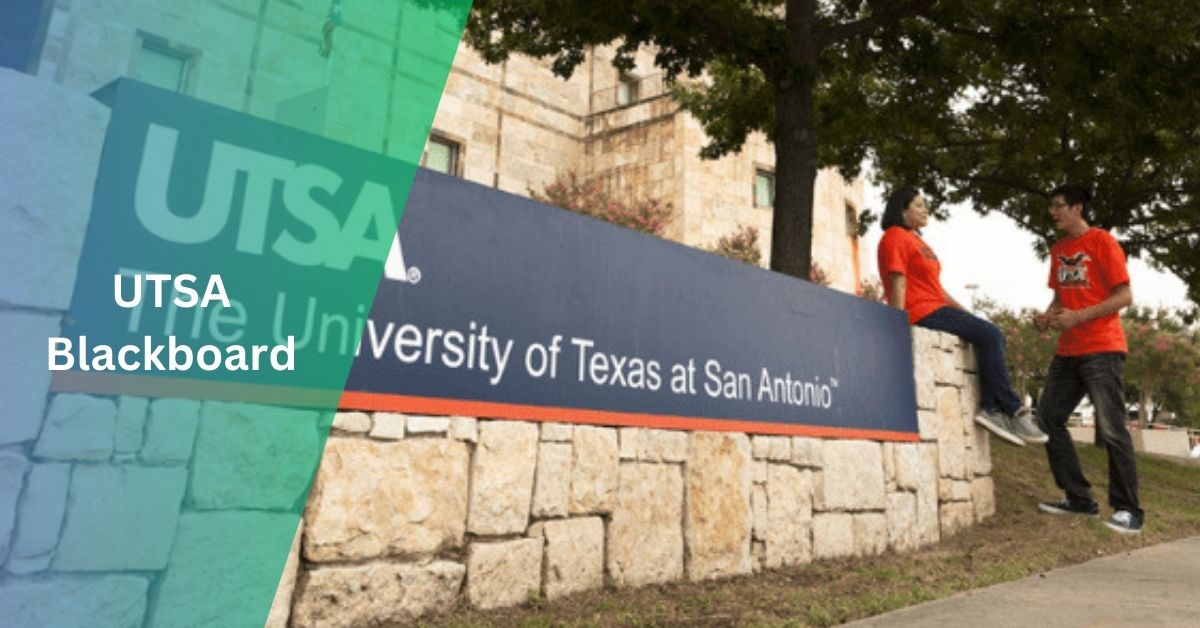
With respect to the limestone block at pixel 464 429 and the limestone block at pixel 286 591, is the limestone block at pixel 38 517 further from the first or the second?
the limestone block at pixel 464 429

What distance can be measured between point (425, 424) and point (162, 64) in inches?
366

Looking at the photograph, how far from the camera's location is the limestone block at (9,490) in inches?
78.7

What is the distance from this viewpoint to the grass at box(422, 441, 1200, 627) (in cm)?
310

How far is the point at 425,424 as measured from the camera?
2922 millimetres

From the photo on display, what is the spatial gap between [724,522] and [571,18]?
4507 mm

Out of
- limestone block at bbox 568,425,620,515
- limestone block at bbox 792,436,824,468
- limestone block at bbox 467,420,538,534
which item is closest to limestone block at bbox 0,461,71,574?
limestone block at bbox 467,420,538,534

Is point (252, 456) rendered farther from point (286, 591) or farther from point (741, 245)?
point (741, 245)

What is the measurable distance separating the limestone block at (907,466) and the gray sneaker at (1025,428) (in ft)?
3.11

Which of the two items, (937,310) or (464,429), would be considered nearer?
(464,429)

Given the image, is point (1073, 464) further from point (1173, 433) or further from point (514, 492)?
point (1173, 433)

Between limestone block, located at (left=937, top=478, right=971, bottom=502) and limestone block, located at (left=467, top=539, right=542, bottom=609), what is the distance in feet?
12.0

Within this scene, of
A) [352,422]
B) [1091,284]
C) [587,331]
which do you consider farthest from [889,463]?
[352,422]

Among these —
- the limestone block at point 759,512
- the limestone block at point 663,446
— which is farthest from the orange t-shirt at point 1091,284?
the limestone block at point 663,446

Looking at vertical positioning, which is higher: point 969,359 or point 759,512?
point 969,359
